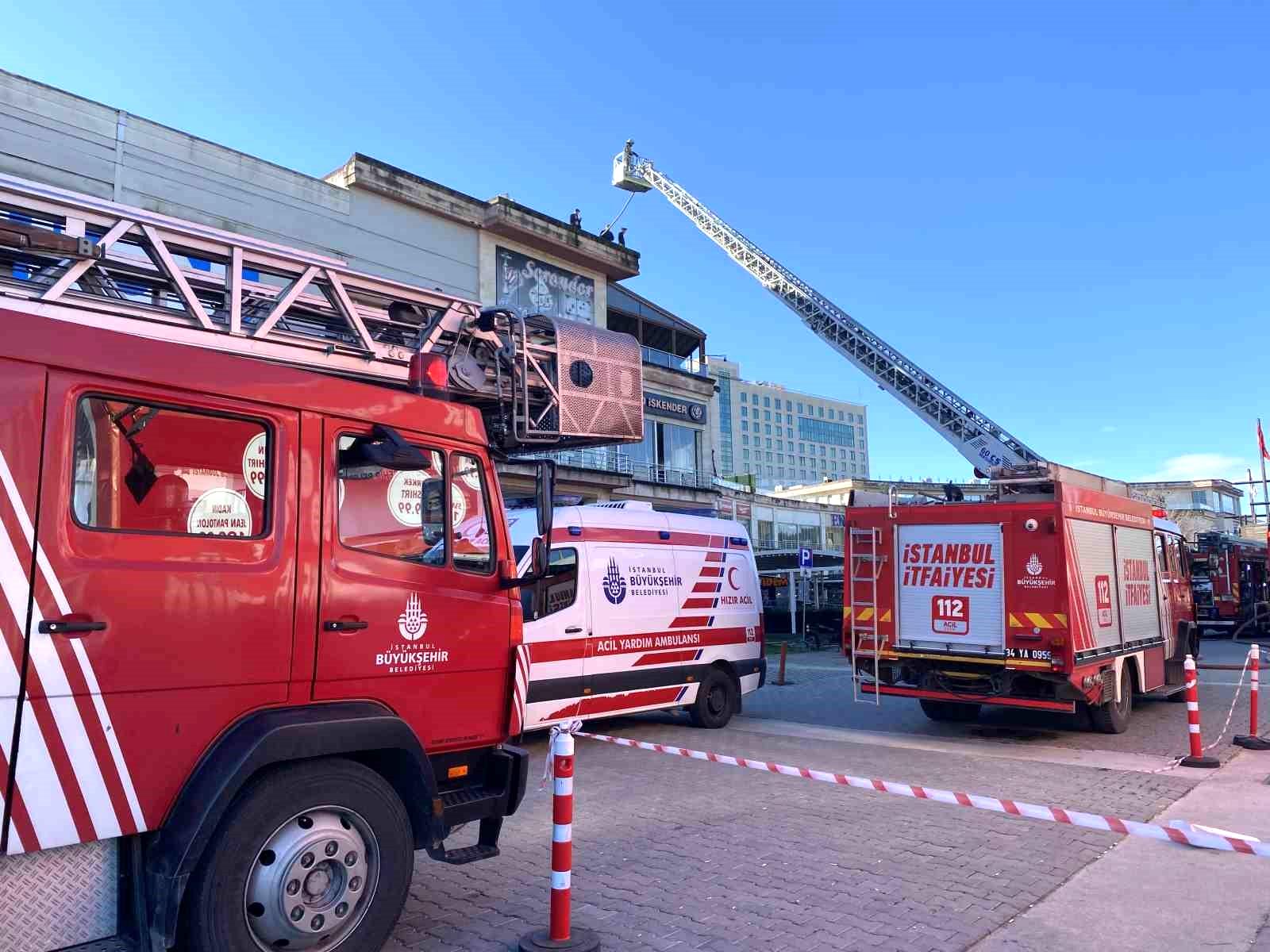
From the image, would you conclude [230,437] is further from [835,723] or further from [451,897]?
[835,723]

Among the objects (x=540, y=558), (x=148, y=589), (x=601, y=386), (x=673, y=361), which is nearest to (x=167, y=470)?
(x=148, y=589)

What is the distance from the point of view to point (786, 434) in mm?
164375

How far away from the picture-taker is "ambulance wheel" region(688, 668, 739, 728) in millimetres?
10930

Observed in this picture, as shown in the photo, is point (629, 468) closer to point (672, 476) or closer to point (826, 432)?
point (672, 476)

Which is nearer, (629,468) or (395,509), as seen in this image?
(395,509)

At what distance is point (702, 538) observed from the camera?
1134 cm

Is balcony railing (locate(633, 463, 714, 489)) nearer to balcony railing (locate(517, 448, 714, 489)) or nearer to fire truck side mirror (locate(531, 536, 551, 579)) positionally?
balcony railing (locate(517, 448, 714, 489))

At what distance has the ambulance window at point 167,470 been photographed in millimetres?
3336

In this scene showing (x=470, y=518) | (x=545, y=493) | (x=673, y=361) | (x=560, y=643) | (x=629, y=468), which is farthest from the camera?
(x=673, y=361)

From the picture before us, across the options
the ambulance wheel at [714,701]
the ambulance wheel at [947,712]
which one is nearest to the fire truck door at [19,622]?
the ambulance wheel at [714,701]

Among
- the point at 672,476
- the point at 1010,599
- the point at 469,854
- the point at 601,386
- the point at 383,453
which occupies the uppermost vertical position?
the point at 672,476

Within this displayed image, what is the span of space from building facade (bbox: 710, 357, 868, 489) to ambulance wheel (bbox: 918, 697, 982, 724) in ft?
448

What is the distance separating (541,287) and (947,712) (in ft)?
56.9

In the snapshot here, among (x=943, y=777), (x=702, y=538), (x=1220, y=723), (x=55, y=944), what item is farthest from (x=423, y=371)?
(x=1220, y=723)
